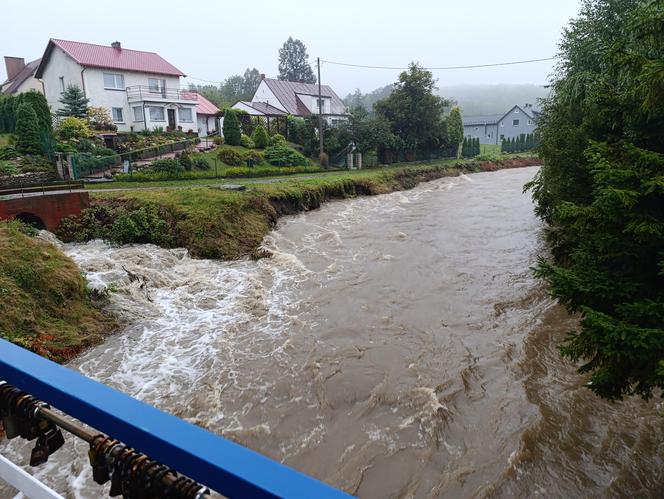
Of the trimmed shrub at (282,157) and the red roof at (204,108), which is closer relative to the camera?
the trimmed shrub at (282,157)

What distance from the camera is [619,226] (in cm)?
537

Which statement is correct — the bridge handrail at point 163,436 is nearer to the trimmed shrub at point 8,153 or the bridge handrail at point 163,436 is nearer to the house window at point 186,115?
the trimmed shrub at point 8,153

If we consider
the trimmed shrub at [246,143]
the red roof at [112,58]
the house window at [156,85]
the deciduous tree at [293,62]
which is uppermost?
the deciduous tree at [293,62]

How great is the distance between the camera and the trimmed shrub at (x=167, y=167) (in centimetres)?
2466

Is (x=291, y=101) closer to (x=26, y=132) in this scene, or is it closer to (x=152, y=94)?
(x=152, y=94)

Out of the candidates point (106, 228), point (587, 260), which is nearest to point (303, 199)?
point (106, 228)

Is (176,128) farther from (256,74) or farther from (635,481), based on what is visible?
(256,74)

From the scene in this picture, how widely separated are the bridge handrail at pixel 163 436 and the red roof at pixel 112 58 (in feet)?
125

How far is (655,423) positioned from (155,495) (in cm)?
713

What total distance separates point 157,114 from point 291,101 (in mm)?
17532

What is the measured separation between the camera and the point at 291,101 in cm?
4969

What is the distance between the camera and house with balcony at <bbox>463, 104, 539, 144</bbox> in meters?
71.2

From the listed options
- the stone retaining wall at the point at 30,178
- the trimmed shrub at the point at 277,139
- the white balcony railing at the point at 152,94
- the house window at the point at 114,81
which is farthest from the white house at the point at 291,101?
the stone retaining wall at the point at 30,178

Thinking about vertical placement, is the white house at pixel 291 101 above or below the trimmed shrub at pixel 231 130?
above
